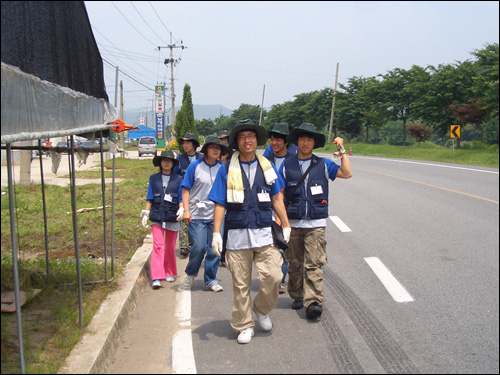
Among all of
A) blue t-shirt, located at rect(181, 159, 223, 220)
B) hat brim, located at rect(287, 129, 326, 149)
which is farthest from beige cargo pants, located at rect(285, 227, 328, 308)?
blue t-shirt, located at rect(181, 159, 223, 220)

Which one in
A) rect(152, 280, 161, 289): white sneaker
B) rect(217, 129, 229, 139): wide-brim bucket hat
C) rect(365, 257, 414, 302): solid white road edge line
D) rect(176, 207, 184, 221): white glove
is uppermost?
rect(217, 129, 229, 139): wide-brim bucket hat

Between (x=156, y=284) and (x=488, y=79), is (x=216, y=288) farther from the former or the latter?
(x=488, y=79)

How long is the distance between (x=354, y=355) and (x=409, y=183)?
12730mm

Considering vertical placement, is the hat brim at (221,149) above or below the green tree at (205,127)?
above

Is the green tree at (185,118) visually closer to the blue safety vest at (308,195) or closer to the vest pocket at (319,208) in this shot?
the blue safety vest at (308,195)

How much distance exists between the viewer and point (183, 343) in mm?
4492

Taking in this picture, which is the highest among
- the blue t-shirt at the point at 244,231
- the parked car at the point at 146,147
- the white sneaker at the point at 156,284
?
the blue t-shirt at the point at 244,231

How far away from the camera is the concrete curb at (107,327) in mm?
3779

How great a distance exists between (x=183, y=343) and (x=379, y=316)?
196 cm

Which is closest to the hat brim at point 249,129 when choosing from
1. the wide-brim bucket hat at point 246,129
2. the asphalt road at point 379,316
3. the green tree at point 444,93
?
the wide-brim bucket hat at point 246,129

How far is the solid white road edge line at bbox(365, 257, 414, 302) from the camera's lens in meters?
5.58

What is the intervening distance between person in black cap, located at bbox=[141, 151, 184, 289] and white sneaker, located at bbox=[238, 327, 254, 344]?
2.03m

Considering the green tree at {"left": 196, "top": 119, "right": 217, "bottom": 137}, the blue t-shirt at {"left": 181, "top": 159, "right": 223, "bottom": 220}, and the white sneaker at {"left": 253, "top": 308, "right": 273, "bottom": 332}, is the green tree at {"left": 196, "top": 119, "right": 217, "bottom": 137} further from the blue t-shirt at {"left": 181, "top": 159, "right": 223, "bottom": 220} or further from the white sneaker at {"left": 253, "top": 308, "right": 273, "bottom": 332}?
the white sneaker at {"left": 253, "top": 308, "right": 273, "bottom": 332}

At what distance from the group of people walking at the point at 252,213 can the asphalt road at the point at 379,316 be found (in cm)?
28
